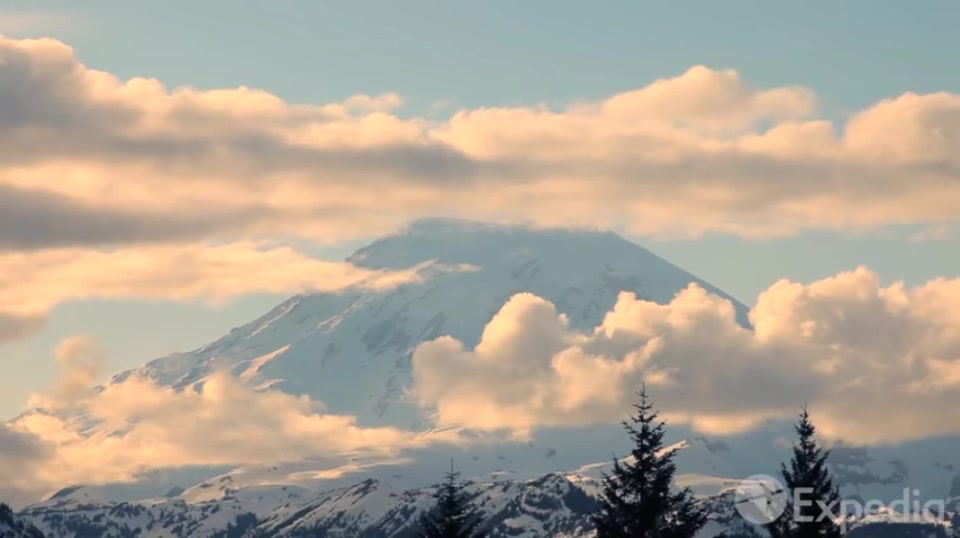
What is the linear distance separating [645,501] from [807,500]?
18107 mm

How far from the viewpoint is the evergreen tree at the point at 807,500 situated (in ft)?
337

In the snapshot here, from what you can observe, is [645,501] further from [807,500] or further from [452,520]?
[807,500]

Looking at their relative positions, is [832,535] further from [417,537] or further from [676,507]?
[417,537]

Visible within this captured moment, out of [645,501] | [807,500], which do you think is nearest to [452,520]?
[645,501]

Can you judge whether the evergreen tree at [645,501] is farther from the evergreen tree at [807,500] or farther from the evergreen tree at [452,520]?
the evergreen tree at [807,500]

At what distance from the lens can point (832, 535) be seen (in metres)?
102

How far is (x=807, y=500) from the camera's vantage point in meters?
104

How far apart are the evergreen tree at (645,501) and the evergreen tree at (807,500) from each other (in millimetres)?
13126

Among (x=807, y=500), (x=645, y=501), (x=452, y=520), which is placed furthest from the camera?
(x=807, y=500)

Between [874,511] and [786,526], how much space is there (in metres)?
28.0

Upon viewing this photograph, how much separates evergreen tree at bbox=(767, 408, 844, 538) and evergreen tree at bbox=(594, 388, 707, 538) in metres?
13.1

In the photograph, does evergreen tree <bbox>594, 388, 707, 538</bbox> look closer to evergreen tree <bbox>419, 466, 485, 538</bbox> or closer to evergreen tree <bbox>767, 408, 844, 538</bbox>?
evergreen tree <bbox>419, 466, 485, 538</bbox>

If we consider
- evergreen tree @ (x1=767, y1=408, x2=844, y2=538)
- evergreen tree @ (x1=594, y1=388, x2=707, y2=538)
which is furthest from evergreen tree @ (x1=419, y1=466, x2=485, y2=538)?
evergreen tree @ (x1=767, y1=408, x2=844, y2=538)

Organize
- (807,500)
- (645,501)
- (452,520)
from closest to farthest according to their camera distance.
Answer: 1. (645,501)
2. (452,520)
3. (807,500)
